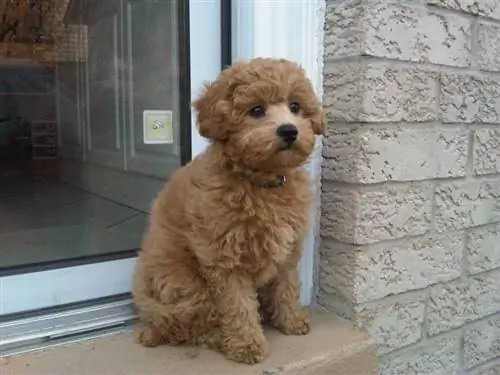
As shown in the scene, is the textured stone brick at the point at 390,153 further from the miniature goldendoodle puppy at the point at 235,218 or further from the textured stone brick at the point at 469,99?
the miniature goldendoodle puppy at the point at 235,218

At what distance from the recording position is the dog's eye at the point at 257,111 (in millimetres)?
1255

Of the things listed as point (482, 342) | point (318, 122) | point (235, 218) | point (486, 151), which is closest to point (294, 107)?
point (318, 122)

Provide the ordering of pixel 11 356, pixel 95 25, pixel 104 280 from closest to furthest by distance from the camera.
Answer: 1. pixel 11 356
2. pixel 104 280
3. pixel 95 25

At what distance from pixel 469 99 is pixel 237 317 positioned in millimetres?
1045

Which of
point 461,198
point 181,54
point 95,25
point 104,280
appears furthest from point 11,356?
point 95,25

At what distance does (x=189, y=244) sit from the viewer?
54.2 inches

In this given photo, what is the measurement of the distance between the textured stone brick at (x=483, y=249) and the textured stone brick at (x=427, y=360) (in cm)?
27

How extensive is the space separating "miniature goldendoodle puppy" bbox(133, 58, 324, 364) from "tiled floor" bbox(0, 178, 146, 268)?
406 millimetres

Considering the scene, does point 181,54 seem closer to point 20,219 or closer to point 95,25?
point 20,219

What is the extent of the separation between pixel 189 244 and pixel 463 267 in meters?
1.01

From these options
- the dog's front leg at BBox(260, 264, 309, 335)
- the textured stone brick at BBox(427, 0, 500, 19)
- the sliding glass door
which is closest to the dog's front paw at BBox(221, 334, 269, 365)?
the dog's front leg at BBox(260, 264, 309, 335)

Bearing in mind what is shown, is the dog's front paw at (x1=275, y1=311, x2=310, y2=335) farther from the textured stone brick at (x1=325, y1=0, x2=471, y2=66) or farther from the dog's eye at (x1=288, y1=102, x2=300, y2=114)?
the textured stone brick at (x1=325, y1=0, x2=471, y2=66)

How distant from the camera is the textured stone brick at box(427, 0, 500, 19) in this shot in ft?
5.51

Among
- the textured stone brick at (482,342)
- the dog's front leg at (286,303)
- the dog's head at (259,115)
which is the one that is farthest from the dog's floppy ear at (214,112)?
the textured stone brick at (482,342)
